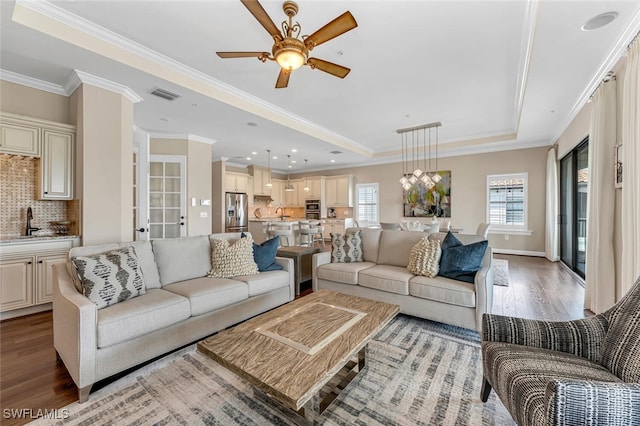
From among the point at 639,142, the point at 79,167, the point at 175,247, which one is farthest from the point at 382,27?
the point at 79,167

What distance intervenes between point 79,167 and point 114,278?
205cm

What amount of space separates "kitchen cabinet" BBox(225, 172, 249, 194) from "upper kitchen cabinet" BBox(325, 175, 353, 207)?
110 inches

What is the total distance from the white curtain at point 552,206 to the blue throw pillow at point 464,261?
14.8ft

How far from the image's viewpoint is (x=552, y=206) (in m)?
5.86

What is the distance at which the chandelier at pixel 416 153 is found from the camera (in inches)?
234

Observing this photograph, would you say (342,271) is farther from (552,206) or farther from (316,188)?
(316,188)

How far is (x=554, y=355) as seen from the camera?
1.42 m

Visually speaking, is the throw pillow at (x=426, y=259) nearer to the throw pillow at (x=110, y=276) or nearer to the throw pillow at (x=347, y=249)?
the throw pillow at (x=347, y=249)

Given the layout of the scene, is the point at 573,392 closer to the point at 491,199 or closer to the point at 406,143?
the point at 406,143

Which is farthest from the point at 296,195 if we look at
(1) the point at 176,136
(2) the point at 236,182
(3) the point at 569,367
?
(3) the point at 569,367

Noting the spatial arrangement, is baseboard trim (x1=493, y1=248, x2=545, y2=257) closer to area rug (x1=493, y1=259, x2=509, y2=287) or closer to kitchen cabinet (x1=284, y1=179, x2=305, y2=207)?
area rug (x1=493, y1=259, x2=509, y2=287)

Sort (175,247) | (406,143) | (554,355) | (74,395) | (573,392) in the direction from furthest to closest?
1. (406,143)
2. (175,247)
3. (74,395)
4. (554,355)
5. (573,392)

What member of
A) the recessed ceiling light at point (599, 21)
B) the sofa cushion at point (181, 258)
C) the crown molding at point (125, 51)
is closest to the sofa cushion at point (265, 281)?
the sofa cushion at point (181, 258)

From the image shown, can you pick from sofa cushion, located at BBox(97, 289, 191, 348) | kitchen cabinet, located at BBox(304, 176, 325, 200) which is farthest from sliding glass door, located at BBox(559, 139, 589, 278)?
kitchen cabinet, located at BBox(304, 176, 325, 200)
